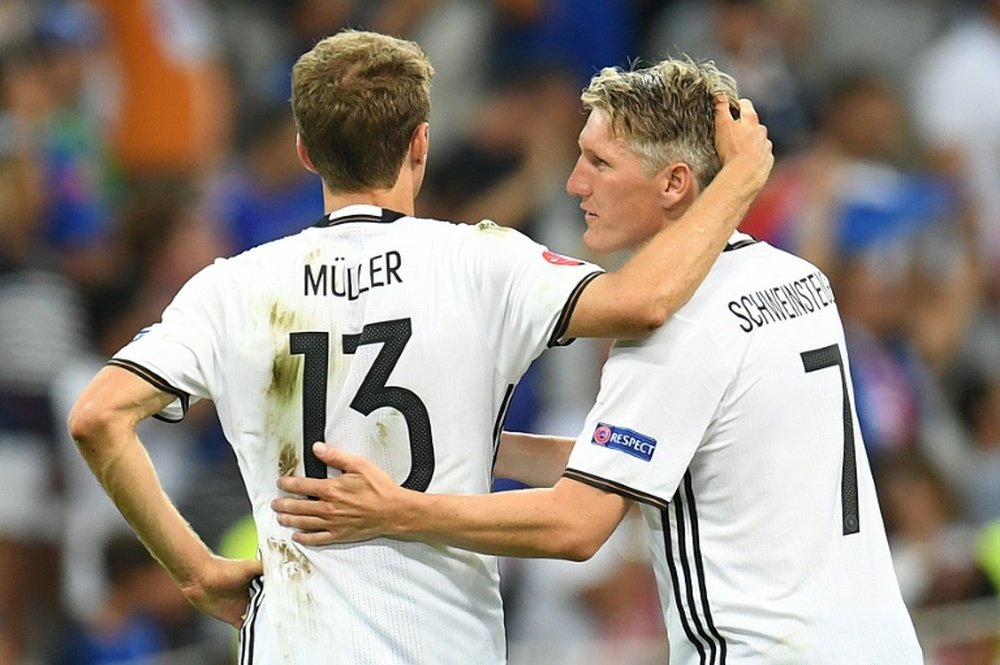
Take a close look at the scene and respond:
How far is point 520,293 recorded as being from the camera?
398 cm

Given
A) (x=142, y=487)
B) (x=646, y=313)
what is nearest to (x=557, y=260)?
(x=646, y=313)

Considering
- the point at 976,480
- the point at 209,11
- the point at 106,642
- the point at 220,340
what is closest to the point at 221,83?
the point at 209,11

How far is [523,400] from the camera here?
29.1ft

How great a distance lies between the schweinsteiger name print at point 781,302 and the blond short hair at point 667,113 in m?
0.31

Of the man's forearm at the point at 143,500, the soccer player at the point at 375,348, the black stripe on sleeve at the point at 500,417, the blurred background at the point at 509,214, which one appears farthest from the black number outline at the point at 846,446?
the blurred background at the point at 509,214

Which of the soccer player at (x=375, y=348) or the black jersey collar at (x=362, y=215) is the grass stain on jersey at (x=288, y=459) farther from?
the black jersey collar at (x=362, y=215)

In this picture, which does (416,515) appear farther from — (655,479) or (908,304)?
(908,304)

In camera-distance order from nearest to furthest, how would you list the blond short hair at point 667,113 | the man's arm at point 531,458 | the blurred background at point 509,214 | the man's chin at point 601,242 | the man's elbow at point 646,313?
the man's elbow at point 646,313 < the blond short hair at point 667,113 < the man's chin at point 601,242 < the man's arm at point 531,458 < the blurred background at point 509,214

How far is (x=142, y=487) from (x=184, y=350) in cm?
34

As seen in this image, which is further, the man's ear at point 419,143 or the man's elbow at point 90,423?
the man's ear at point 419,143

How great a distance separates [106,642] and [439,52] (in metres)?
4.39

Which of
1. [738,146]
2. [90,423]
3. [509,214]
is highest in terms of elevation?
[509,214]

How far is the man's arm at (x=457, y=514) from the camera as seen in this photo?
154 inches

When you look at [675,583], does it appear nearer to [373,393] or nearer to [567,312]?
[567,312]
